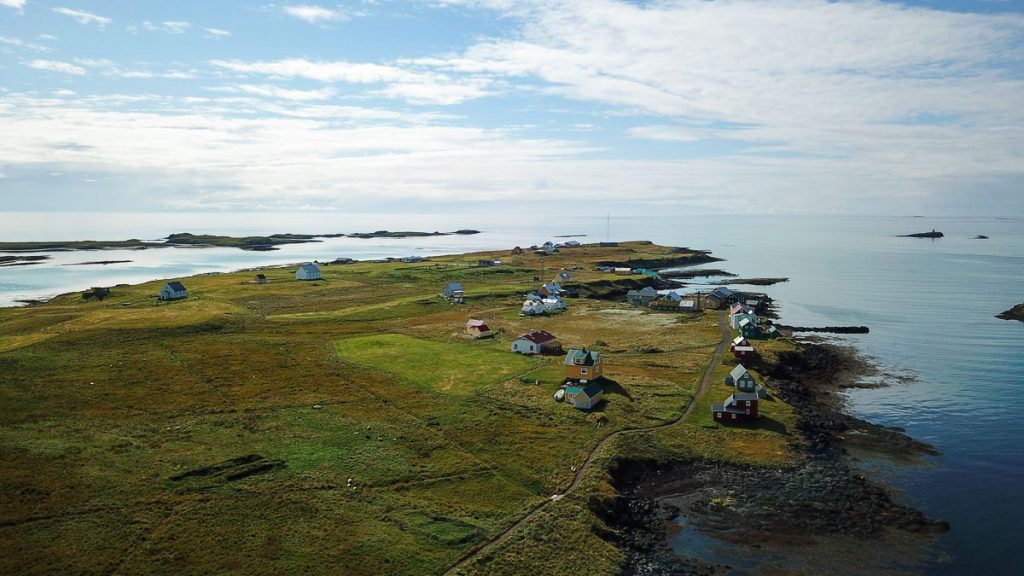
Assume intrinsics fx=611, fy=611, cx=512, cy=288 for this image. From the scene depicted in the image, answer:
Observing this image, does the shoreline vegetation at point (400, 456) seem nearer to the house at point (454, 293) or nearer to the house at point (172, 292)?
the house at point (172, 292)

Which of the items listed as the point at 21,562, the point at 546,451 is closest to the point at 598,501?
the point at 546,451

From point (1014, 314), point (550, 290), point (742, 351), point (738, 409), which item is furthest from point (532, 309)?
point (1014, 314)

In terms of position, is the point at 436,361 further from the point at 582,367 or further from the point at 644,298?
the point at 644,298

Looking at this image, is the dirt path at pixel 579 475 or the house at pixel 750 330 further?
the house at pixel 750 330

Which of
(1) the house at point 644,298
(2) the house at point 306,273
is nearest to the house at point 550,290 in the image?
(1) the house at point 644,298

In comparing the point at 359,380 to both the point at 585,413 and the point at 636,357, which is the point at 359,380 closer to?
the point at 585,413

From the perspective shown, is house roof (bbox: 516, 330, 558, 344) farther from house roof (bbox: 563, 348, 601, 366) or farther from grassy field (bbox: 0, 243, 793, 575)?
house roof (bbox: 563, 348, 601, 366)

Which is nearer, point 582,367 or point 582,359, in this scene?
point 582,367
